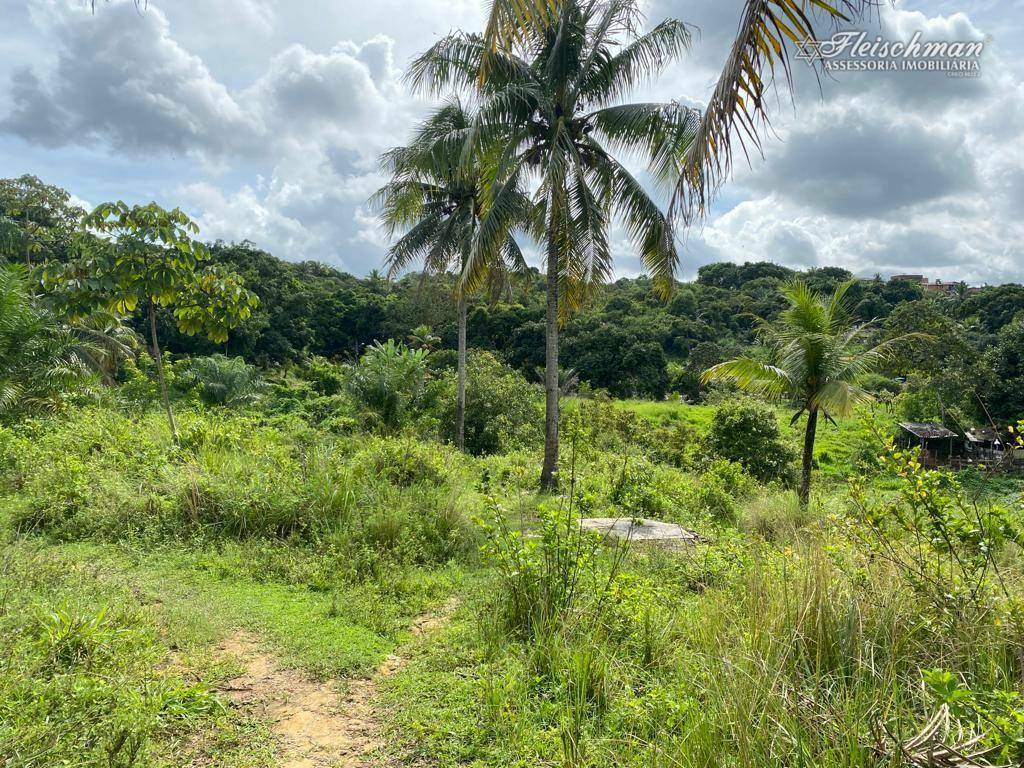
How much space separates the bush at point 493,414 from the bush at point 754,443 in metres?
5.81

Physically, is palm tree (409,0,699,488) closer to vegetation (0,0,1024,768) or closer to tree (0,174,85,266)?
vegetation (0,0,1024,768)

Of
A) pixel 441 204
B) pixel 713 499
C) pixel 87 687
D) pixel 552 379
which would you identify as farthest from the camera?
pixel 441 204

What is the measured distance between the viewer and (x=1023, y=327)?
25750 millimetres

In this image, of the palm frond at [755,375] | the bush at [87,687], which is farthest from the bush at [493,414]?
the bush at [87,687]

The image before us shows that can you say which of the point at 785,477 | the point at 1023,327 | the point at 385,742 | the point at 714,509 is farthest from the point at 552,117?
the point at 1023,327

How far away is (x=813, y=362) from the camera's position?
11758 mm

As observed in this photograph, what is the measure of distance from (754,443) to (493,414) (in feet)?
26.5

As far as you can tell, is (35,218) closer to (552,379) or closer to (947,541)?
(552,379)

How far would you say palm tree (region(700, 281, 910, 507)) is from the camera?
1154 cm

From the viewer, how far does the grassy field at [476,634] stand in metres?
2.31

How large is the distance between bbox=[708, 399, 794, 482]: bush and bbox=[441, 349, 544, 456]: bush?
229 inches

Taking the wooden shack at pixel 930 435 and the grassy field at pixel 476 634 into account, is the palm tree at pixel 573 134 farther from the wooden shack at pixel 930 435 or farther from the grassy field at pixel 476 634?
the wooden shack at pixel 930 435

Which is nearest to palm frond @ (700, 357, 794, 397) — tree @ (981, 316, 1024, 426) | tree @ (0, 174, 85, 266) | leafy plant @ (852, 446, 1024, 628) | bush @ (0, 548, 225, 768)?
leafy plant @ (852, 446, 1024, 628)

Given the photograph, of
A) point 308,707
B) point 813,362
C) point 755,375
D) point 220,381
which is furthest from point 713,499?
point 220,381
